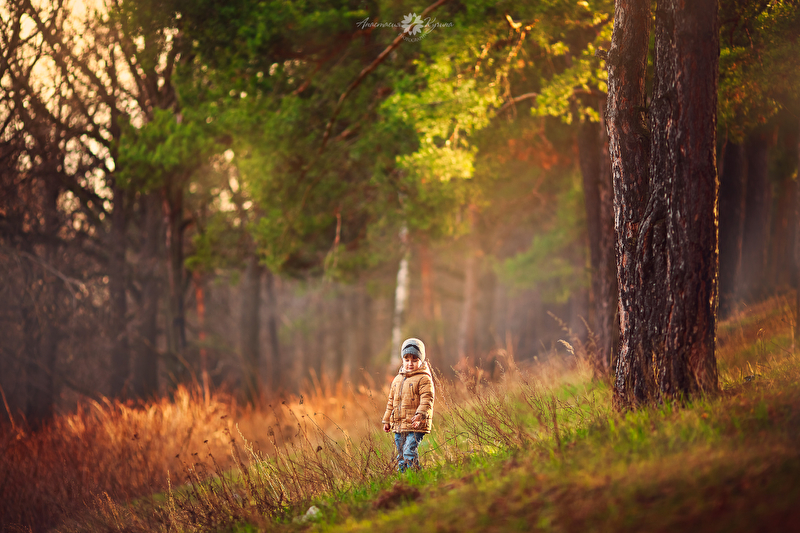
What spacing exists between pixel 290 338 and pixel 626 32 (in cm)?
2889

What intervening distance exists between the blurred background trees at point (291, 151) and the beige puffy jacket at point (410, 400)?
2.43 m

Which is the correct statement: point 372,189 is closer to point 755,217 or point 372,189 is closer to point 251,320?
point 251,320

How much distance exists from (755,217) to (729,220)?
12.3ft

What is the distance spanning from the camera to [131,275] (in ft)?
52.0

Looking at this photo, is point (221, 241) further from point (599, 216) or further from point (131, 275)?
point (599, 216)

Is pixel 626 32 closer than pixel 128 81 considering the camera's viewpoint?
Yes

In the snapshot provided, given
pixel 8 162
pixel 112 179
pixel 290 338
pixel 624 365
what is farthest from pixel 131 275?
pixel 290 338

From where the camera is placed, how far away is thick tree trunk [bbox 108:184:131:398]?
14625mm

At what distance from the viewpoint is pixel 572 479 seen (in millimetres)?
3604

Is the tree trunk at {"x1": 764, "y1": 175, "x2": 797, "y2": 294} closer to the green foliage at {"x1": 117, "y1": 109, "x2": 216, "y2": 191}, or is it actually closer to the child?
the child

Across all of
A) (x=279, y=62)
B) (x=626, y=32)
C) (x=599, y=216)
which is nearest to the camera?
(x=626, y=32)

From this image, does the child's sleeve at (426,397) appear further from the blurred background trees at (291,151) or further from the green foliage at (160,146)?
the green foliage at (160,146)

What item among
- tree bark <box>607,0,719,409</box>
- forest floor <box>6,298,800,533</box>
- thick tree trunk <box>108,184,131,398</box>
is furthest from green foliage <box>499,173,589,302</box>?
tree bark <box>607,0,719,409</box>

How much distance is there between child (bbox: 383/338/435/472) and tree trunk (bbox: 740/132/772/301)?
10.9 metres
